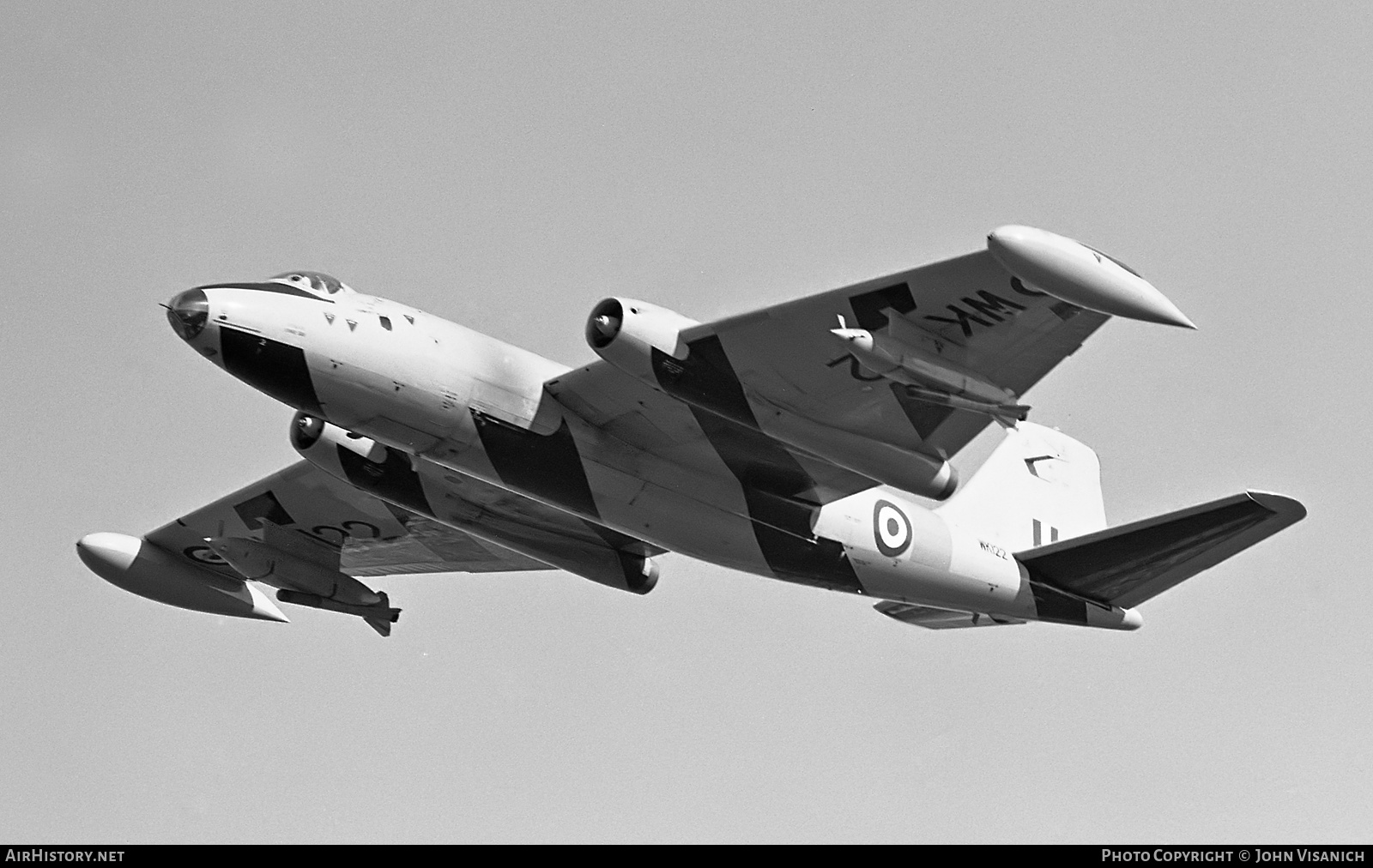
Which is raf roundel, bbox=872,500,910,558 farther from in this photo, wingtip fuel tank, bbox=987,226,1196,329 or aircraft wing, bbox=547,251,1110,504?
wingtip fuel tank, bbox=987,226,1196,329

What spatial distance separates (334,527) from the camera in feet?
84.8

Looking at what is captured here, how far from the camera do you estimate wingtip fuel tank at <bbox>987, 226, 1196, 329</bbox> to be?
1623 centimetres

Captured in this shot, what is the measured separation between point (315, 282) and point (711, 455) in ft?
18.7

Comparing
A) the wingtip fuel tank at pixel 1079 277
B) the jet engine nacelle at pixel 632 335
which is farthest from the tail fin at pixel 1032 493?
the wingtip fuel tank at pixel 1079 277

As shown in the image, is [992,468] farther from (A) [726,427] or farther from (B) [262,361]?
(B) [262,361]

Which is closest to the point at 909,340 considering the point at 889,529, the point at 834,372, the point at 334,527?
the point at 834,372

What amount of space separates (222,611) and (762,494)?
32.4 ft

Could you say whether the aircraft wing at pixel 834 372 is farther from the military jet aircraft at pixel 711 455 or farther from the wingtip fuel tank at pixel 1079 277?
the wingtip fuel tank at pixel 1079 277

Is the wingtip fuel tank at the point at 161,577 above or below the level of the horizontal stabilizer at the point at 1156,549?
above

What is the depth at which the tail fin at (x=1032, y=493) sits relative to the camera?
24781 mm

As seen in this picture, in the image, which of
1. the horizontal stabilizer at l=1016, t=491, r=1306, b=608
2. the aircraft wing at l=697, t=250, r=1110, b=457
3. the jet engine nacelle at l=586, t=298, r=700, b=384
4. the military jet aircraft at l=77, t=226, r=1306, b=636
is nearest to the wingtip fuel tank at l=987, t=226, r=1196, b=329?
the military jet aircraft at l=77, t=226, r=1306, b=636

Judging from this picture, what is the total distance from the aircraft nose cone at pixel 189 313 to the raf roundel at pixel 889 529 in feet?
32.0

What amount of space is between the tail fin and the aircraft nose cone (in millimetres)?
11269
